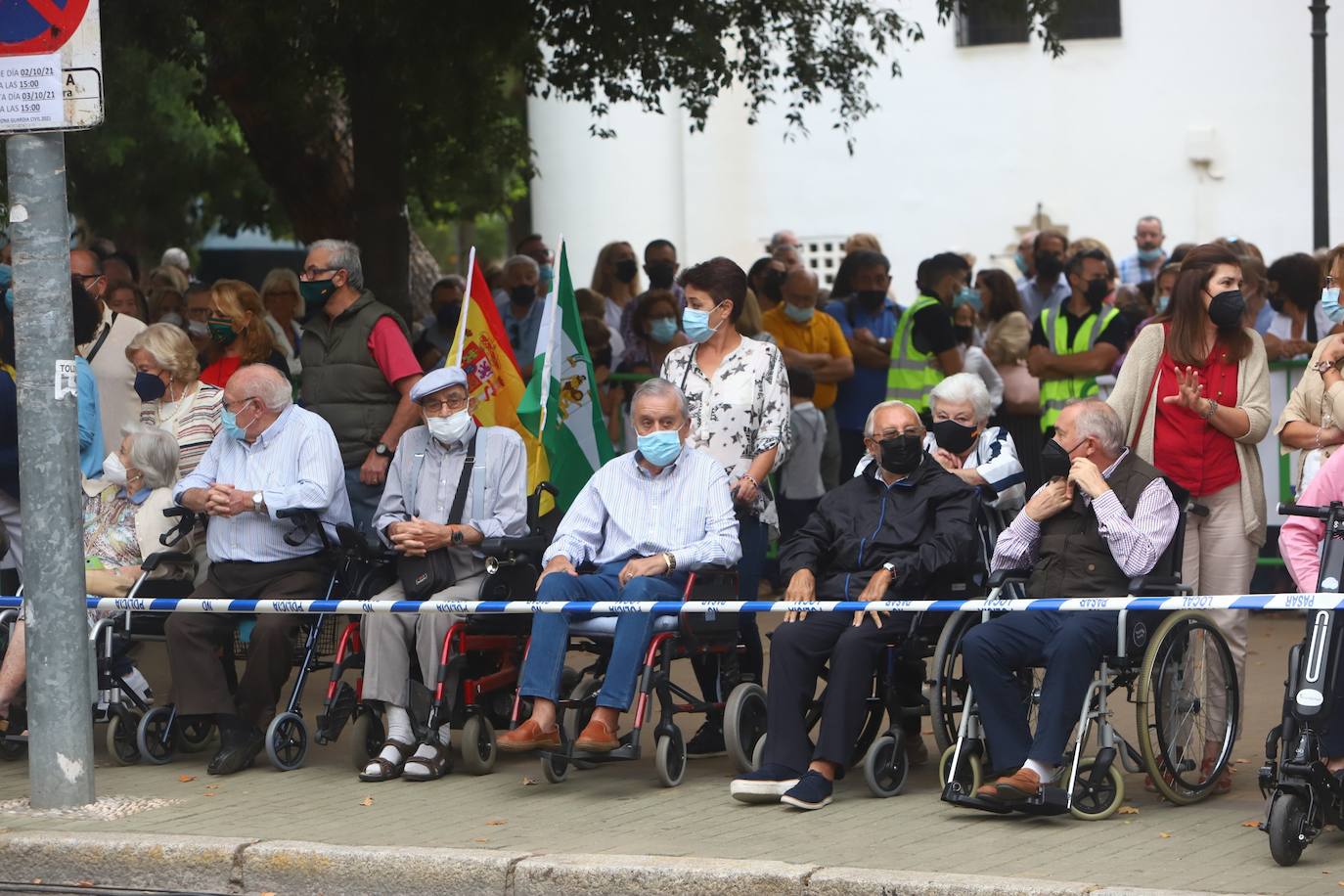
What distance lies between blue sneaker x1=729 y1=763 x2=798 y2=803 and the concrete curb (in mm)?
905

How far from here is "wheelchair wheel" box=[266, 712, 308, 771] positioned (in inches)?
326

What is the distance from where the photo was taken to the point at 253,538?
868 cm

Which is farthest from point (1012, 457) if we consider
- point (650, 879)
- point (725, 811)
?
point (650, 879)

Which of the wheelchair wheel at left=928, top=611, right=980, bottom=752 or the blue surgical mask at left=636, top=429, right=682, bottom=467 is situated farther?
the blue surgical mask at left=636, top=429, right=682, bottom=467

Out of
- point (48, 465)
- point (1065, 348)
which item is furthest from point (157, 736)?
point (1065, 348)

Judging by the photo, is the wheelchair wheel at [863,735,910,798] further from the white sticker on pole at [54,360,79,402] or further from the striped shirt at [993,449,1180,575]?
the white sticker on pole at [54,360,79,402]

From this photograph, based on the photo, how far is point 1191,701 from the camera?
7379mm

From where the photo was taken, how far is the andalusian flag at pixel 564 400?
9.25 m

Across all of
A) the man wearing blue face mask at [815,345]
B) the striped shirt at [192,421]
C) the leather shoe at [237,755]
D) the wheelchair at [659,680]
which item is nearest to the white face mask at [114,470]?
the striped shirt at [192,421]

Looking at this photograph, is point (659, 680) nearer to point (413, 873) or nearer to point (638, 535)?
point (638, 535)

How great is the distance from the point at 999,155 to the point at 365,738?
1797cm

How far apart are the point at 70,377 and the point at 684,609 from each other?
234 cm

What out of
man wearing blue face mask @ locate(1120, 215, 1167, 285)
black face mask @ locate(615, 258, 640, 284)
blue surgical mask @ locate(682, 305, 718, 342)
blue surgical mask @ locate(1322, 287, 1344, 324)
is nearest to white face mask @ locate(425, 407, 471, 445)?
blue surgical mask @ locate(682, 305, 718, 342)

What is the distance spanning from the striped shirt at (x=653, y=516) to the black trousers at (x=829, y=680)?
0.59 metres
